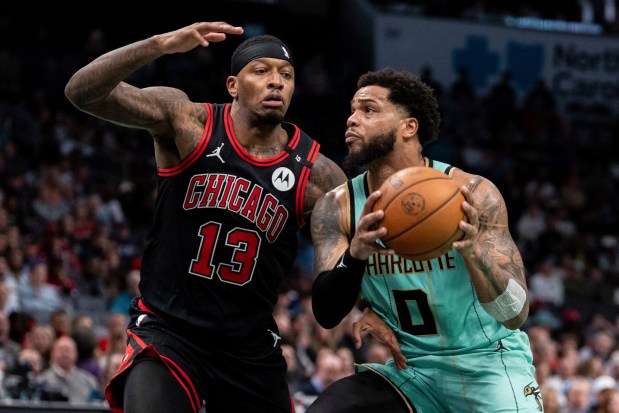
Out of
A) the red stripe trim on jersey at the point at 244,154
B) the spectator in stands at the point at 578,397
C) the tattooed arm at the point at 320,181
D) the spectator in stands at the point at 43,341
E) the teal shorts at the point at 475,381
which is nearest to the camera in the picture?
the teal shorts at the point at 475,381

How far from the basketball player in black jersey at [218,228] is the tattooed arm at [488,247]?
927 millimetres

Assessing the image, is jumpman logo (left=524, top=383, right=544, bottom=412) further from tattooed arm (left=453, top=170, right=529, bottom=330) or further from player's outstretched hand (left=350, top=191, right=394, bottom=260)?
player's outstretched hand (left=350, top=191, right=394, bottom=260)

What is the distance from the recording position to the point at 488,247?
454 centimetres

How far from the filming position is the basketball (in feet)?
13.5

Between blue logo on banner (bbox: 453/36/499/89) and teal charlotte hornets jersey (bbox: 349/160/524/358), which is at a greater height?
blue logo on banner (bbox: 453/36/499/89)

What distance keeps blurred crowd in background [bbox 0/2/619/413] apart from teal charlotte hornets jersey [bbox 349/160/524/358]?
409 cm

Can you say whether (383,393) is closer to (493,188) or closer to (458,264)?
(458,264)

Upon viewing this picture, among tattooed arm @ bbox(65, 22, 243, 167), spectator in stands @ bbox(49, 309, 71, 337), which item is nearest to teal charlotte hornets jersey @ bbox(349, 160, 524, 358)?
tattooed arm @ bbox(65, 22, 243, 167)

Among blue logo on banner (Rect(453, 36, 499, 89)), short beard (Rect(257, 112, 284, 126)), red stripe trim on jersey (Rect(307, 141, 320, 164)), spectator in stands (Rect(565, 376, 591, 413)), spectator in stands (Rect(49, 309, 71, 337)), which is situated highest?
Result: blue logo on banner (Rect(453, 36, 499, 89))

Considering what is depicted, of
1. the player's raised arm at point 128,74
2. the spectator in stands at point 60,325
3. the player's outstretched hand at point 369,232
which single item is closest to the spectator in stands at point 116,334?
the spectator in stands at point 60,325

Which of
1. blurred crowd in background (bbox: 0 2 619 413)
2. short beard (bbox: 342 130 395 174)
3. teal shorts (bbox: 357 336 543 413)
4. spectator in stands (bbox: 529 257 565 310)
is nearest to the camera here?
teal shorts (bbox: 357 336 543 413)

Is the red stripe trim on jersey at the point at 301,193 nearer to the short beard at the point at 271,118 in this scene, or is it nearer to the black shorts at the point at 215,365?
the short beard at the point at 271,118

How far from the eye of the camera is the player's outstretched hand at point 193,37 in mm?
4590

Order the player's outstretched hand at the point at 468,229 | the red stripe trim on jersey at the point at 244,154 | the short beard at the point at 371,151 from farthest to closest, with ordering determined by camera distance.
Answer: the red stripe trim on jersey at the point at 244,154 < the short beard at the point at 371,151 < the player's outstretched hand at the point at 468,229
